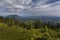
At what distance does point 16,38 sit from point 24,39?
95 centimetres

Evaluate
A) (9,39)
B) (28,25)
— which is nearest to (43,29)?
(28,25)

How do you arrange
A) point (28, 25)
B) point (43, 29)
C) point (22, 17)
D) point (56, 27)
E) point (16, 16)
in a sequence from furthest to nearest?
point (16, 16) → point (22, 17) → point (56, 27) → point (28, 25) → point (43, 29)

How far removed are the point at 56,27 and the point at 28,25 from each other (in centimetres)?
547

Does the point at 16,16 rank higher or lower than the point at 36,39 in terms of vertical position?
higher

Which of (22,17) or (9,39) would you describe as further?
(22,17)

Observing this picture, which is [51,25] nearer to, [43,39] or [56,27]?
[56,27]

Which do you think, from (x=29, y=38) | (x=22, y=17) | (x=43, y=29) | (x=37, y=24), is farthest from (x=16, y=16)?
(x=29, y=38)

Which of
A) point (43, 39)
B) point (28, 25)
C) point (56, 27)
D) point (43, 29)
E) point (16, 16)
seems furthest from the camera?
point (16, 16)

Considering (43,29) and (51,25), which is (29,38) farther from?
(51,25)

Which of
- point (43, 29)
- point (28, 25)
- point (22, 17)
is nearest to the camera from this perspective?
point (43, 29)

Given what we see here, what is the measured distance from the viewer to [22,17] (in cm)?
3941

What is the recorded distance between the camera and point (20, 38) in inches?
790

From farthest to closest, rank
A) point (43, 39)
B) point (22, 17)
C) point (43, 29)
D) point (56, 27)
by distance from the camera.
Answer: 1. point (22, 17)
2. point (56, 27)
3. point (43, 29)
4. point (43, 39)

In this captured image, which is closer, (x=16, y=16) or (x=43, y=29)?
(x=43, y=29)
